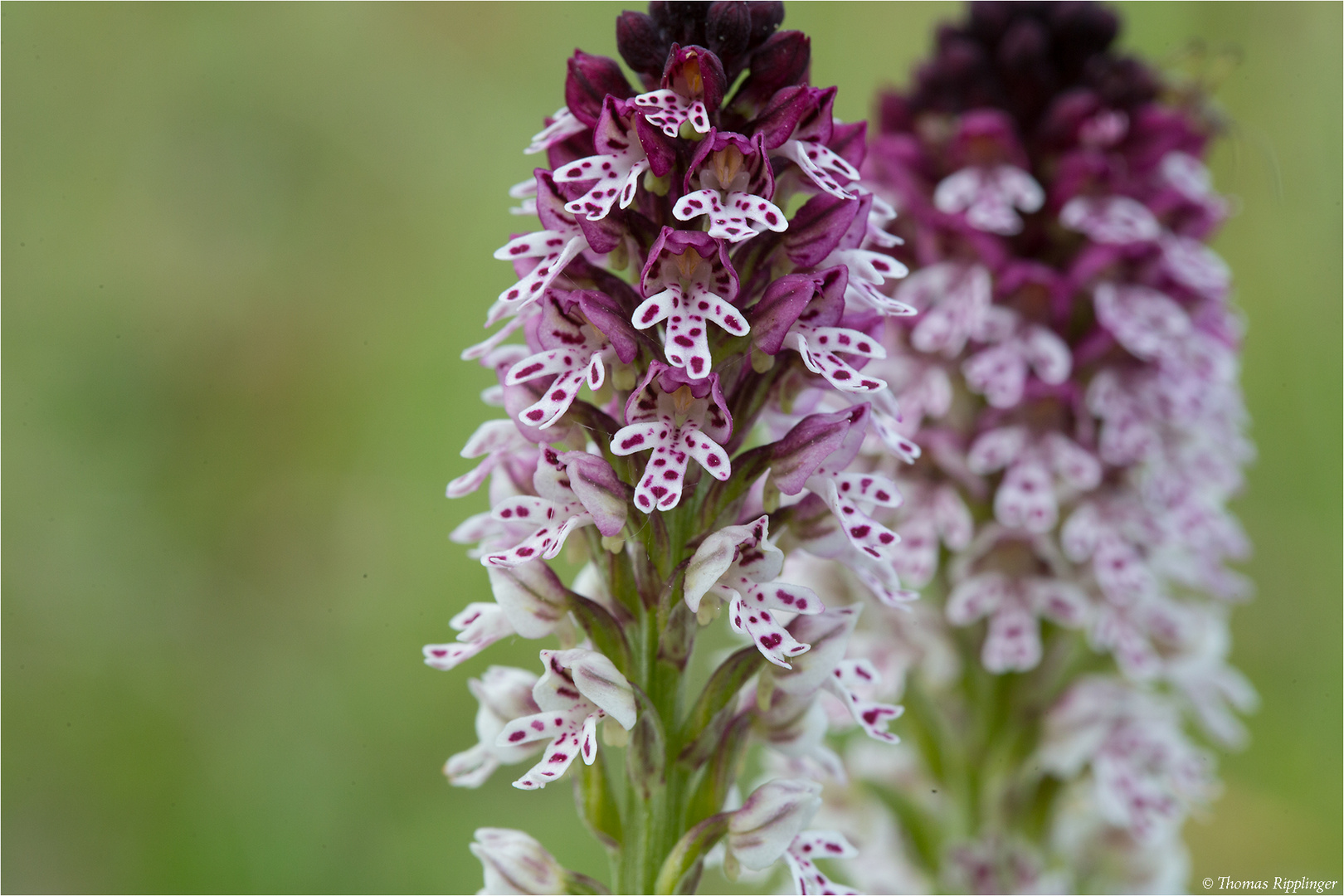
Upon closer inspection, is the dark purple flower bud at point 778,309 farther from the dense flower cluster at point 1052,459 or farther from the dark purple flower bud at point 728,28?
the dense flower cluster at point 1052,459

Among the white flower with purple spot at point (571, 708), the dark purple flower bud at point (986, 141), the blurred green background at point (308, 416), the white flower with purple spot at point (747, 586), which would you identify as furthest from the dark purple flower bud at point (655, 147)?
the blurred green background at point (308, 416)

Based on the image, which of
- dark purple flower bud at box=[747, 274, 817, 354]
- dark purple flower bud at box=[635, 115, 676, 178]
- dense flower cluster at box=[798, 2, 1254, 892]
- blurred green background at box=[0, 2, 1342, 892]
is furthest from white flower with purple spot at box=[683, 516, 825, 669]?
blurred green background at box=[0, 2, 1342, 892]

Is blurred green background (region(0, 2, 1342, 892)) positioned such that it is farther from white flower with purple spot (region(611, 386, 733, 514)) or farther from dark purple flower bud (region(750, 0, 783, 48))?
dark purple flower bud (region(750, 0, 783, 48))

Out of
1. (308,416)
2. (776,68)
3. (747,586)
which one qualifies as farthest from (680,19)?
(308,416)

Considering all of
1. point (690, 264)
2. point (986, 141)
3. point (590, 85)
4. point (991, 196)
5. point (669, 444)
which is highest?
point (986, 141)

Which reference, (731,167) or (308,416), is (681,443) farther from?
(308,416)

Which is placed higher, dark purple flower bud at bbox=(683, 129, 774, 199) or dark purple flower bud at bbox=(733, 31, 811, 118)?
dark purple flower bud at bbox=(733, 31, 811, 118)
